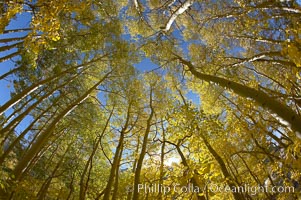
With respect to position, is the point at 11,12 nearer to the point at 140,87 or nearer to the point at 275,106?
the point at 275,106

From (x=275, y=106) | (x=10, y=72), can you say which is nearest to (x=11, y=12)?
(x=275, y=106)

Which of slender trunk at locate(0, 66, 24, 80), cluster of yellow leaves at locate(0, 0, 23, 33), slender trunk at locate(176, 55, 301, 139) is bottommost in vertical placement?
slender trunk at locate(176, 55, 301, 139)

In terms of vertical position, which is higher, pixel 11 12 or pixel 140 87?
pixel 140 87

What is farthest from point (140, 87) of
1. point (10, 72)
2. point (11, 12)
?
point (11, 12)

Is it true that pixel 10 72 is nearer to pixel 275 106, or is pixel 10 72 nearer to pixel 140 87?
pixel 140 87

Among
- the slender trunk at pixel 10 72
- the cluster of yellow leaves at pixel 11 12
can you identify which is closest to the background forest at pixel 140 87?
the slender trunk at pixel 10 72

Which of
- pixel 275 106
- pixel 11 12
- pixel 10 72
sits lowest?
pixel 275 106

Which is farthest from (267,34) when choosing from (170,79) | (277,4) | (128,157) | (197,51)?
(128,157)

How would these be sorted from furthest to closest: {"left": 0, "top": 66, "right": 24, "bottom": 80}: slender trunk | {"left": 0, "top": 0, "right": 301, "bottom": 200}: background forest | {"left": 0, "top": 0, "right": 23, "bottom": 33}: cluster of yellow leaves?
1. {"left": 0, "top": 66, "right": 24, "bottom": 80}: slender trunk
2. {"left": 0, "top": 0, "right": 301, "bottom": 200}: background forest
3. {"left": 0, "top": 0, "right": 23, "bottom": 33}: cluster of yellow leaves

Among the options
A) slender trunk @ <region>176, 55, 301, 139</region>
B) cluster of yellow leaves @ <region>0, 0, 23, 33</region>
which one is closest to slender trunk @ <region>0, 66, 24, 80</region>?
cluster of yellow leaves @ <region>0, 0, 23, 33</region>

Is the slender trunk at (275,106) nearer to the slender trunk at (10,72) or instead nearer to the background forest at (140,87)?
the background forest at (140,87)

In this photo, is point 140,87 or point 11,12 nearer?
point 11,12

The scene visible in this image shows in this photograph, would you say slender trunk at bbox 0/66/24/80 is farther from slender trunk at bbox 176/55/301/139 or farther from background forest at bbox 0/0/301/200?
slender trunk at bbox 176/55/301/139

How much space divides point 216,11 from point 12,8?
16.8 feet
